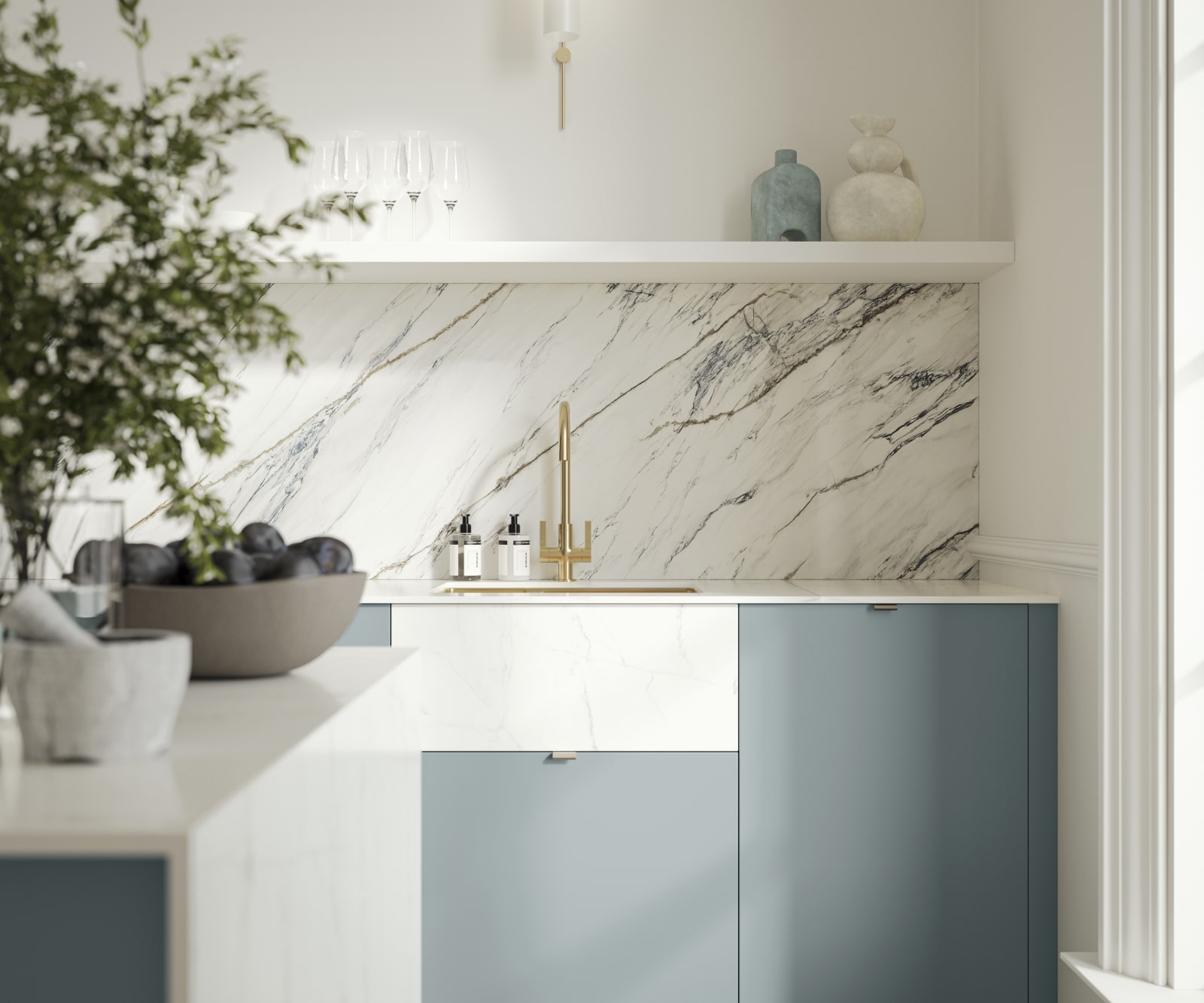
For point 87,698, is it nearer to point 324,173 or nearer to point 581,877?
point 581,877

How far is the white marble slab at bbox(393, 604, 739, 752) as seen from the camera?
220 centimetres

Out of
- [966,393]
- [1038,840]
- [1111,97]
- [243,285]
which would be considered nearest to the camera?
[243,285]

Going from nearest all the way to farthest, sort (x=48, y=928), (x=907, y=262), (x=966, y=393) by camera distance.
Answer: (x=48, y=928) < (x=907, y=262) < (x=966, y=393)

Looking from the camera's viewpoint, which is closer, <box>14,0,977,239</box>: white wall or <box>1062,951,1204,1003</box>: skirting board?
<box>1062,951,1204,1003</box>: skirting board

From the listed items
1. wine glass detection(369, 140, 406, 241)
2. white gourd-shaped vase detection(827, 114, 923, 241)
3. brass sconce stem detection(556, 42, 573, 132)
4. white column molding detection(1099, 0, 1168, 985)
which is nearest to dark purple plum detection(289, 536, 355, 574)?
white column molding detection(1099, 0, 1168, 985)

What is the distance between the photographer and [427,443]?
274cm

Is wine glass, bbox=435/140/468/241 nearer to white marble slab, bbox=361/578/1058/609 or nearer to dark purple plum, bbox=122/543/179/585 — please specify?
white marble slab, bbox=361/578/1058/609

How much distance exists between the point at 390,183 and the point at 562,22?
0.58 metres

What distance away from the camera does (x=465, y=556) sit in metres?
2.63

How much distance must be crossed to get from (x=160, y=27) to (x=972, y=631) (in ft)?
8.03

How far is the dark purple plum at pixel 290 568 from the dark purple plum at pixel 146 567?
9 cm

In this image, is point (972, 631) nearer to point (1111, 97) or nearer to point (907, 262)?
point (907, 262)

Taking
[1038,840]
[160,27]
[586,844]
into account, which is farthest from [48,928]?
[160,27]

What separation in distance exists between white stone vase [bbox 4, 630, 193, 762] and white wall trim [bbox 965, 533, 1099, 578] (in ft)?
5.42
